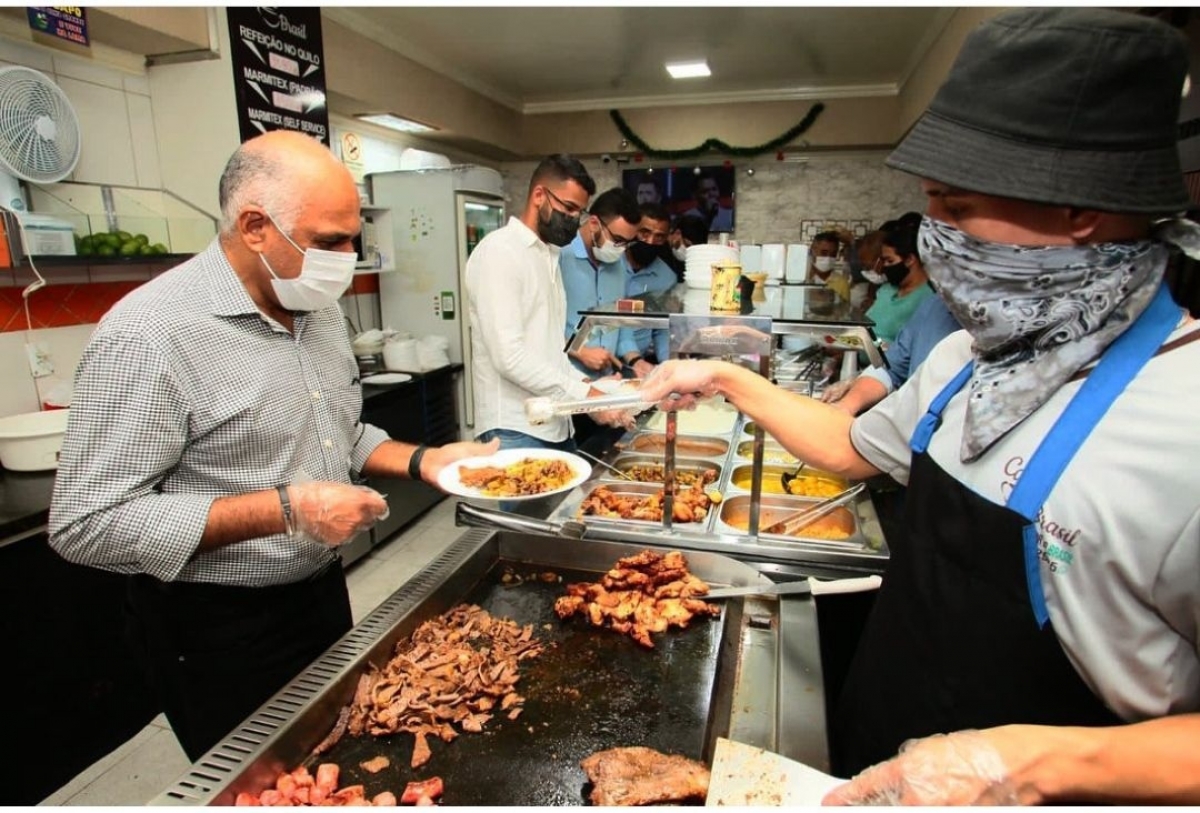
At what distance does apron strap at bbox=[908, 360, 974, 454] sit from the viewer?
1227mm

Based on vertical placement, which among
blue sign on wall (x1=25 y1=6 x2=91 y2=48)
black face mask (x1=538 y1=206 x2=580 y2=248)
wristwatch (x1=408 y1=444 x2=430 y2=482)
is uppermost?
blue sign on wall (x1=25 y1=6 x2=91 y2=48)

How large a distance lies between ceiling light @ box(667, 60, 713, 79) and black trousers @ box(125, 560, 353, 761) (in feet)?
19.2

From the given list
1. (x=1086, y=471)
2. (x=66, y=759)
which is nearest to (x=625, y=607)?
(x=1086, y=471)

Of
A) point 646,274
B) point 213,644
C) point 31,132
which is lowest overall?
point 213,644

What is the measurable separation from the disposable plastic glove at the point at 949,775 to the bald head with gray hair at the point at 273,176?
1639 millimetres

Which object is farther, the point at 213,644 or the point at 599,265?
the point at 599,265

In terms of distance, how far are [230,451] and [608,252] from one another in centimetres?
308

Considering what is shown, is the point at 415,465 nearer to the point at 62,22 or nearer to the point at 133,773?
the point at 133,773

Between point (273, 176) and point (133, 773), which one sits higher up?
point (273, 176)

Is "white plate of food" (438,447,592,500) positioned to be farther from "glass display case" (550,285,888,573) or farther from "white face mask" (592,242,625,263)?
"white face mask" (592,242,625,263)

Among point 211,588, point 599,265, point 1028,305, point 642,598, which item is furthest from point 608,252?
point 1028,305

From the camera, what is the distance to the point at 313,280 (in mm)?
1666

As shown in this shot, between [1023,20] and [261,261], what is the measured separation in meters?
1.59

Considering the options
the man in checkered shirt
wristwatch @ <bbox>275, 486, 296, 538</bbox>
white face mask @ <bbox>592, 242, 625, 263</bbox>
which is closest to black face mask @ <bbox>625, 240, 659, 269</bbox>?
white face mask @ <bbox>592, 242, 625, 263</bbox>
